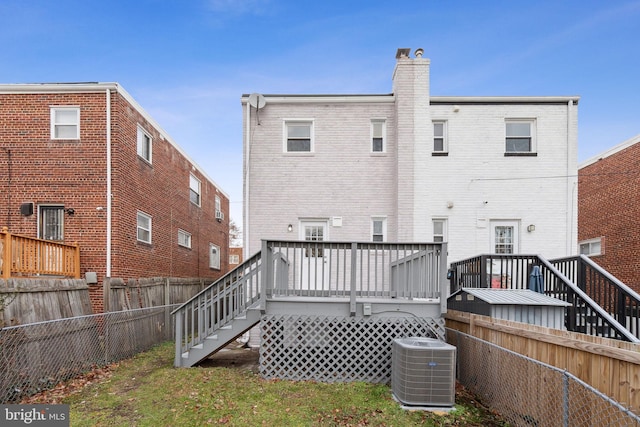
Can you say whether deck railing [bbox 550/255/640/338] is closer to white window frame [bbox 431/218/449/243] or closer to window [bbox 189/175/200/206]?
white window frame [bbox 431/218/449/243]

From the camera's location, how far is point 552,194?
975 cm

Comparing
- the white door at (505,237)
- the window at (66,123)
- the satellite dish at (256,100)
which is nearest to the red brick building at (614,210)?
the white door at (505,237)

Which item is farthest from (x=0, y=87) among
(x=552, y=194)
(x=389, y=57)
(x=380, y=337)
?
(x=552, y=194)

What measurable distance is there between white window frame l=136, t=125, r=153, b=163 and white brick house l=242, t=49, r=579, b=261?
3.61m

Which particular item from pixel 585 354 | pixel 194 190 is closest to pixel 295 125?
pixel 194 190

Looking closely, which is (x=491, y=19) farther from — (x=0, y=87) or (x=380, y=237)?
(x=0, y=87)

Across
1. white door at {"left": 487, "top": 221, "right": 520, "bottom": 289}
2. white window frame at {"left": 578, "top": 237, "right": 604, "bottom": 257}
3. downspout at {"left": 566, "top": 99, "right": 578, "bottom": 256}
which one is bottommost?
white window frame at {"left": 578, "top": 237, "right": 604, "bottom": 257}

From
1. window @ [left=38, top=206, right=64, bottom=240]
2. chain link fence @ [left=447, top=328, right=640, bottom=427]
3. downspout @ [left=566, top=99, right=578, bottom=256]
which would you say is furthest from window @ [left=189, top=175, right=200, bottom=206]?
downspout @ [left=566, top=99, right=578, bottom=256]

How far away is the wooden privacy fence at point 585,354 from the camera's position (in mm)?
2955

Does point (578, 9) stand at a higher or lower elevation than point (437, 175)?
higher

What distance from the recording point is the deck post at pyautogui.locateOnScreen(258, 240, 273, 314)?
6.03 metres

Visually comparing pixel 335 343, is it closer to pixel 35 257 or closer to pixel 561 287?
pixel 561 287

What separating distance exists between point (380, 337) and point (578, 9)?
502 inches

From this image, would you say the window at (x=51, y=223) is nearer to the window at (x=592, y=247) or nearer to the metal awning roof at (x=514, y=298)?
the metal awning roof at (x=514, y=298)
